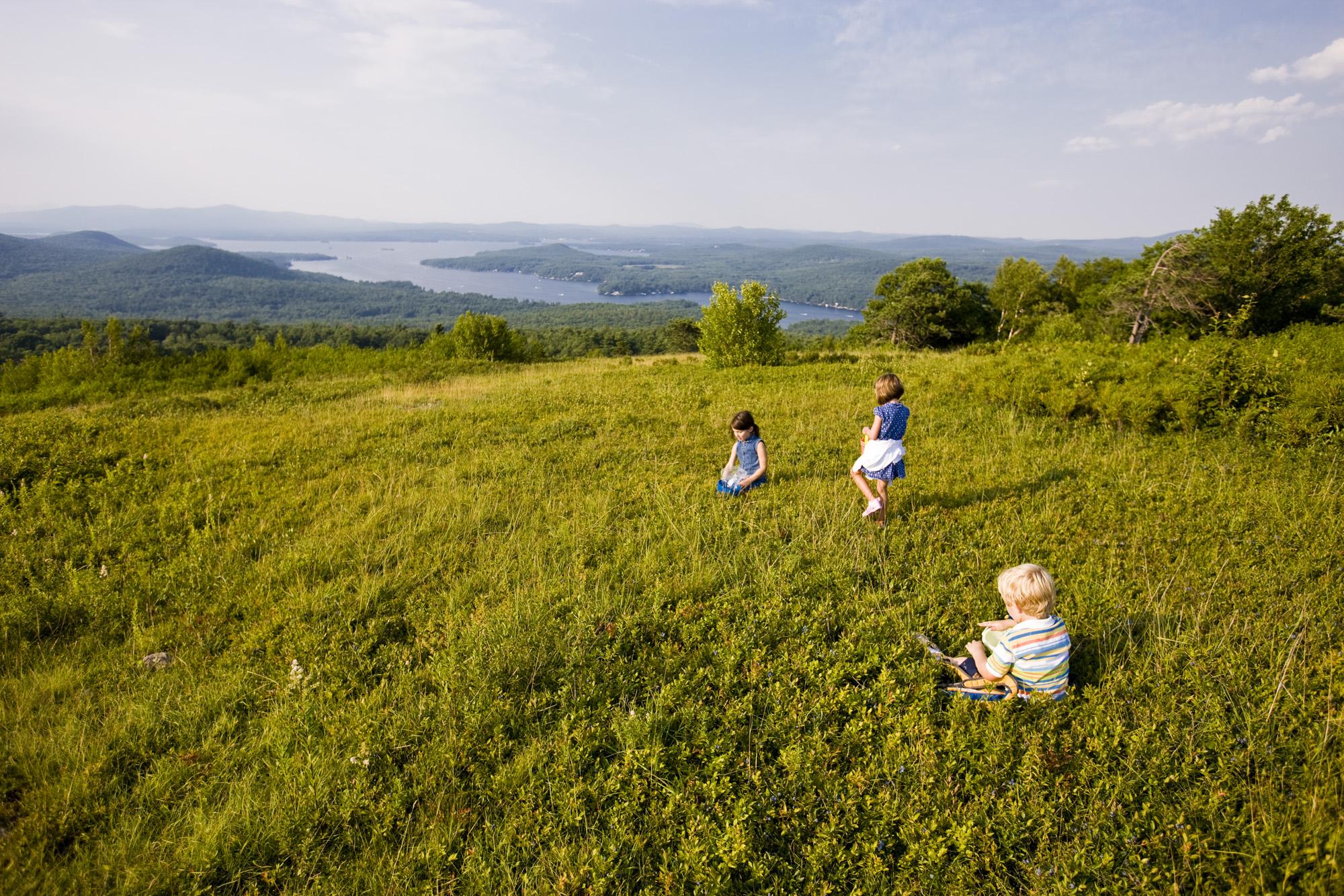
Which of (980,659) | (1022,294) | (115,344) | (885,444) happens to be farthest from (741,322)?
(115,344)

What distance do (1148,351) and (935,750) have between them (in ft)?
40.1

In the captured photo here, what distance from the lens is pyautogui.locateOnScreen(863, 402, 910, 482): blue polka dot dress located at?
6.17 m

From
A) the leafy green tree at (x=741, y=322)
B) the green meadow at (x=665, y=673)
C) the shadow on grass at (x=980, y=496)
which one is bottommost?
the green meadow at (x=665, y=673)

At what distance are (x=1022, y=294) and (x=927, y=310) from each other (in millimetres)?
8578

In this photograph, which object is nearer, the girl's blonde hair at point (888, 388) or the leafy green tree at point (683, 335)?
the girl's blonde hair at point (888, 388)

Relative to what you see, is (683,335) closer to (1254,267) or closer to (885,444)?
(1254,267)

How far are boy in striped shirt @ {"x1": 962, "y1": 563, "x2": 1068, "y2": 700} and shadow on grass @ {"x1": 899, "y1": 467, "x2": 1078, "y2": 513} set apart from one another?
281cm

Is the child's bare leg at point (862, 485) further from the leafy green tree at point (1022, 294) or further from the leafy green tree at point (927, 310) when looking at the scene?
the leafy green tree at point (1022, 294)

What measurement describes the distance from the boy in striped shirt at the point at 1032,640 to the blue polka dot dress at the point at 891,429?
244cm

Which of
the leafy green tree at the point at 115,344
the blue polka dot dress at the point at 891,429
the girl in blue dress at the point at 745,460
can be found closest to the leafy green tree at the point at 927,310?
the girl in blue dress at the point at 745,460

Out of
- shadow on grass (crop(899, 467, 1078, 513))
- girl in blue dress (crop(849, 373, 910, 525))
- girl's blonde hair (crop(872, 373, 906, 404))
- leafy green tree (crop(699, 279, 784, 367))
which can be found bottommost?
shadow on grass (crop(899, 467, 1078, 513))

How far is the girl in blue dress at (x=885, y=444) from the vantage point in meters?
6.12

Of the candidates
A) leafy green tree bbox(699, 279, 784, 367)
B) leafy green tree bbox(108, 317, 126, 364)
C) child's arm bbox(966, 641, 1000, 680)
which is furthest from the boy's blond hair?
leafy green tree bbox(108, 317, 126, 364)

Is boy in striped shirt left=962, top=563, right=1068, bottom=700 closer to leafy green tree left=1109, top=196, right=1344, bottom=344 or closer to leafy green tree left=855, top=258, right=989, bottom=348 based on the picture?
leafy green tree left=1109, top=196, right=1344, bottom=344
